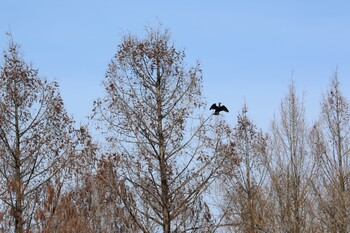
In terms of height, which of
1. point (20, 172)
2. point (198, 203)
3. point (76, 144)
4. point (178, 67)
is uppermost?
point (178, 67)

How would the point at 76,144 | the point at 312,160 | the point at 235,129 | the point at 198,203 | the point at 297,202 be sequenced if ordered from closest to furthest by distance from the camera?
1. the point at 198,203
2. the point at 76,144
3. the point at 297,202
4. the point at 312,160
5. the point at 235,129

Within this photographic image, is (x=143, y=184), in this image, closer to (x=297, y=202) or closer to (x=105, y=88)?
(x=105, y=88)

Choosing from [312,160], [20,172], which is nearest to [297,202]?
[312,160]

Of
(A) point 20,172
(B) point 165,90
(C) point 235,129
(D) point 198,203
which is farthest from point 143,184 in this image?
(C) point 235,129

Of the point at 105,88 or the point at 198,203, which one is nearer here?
the point at 198,203

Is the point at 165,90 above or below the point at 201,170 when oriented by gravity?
above

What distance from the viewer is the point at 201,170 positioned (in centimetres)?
1233

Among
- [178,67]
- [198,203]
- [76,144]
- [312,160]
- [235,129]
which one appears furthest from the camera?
[235,129]

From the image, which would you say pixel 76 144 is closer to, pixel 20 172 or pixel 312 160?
pixel 20 172

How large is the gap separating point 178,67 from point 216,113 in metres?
1.28

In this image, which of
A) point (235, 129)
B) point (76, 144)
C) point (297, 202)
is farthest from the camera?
point (235, 129)

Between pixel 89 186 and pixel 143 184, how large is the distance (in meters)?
5.86

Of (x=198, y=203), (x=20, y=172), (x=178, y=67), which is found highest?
(x=178, y=67)

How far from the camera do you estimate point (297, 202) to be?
1547cm
